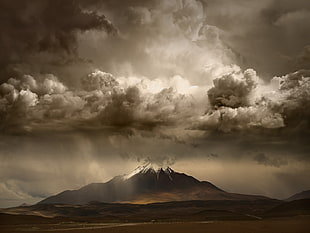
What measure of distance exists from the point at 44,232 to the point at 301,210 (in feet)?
320

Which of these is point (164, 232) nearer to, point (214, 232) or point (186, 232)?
point (186, 232)

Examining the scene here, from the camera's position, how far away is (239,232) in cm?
7969

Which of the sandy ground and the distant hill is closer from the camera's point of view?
the sandy ground

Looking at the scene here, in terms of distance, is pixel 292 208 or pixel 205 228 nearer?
pixel 205 228

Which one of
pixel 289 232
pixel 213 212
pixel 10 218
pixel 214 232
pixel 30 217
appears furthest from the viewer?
pixel 213 212

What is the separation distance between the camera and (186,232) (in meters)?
85.0

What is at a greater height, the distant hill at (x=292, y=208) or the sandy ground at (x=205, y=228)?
the distant hill at (x=292, y=208)

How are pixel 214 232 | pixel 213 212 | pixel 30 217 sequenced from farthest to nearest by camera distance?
pixel 213 212
pixel 30 217
pixel 214 232

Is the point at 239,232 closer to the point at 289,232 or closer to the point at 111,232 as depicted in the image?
the point at 289,232

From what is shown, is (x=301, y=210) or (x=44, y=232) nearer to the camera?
(x=44, y=232)

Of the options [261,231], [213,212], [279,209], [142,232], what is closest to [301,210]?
[279,209]

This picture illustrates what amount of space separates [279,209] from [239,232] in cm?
9436

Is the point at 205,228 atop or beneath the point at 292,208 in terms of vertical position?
beneath

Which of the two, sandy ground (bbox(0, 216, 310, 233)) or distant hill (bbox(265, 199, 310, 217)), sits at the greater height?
distant hill (bbox(265, 199, 310, 217))
